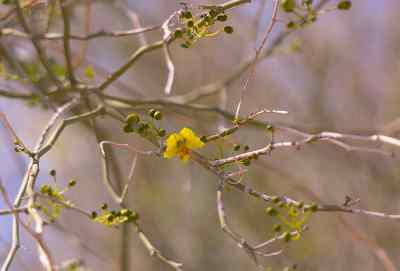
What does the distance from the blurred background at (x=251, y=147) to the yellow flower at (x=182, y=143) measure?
8.25ft

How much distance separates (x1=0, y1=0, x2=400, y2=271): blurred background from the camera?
13.1 feet

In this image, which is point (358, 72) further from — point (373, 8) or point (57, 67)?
point (57, 67)

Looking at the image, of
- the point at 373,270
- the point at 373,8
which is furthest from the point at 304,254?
the point at 373,8

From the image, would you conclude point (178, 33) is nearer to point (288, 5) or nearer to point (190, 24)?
point (190, 24)

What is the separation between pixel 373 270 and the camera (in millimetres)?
3570

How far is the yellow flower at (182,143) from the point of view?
1.29 metres

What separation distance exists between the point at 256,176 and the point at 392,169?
88cm

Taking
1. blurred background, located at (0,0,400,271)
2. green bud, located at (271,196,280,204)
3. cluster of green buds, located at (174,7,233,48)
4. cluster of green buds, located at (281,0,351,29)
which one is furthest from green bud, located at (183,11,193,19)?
blurred background, located at (0,0,400,271)

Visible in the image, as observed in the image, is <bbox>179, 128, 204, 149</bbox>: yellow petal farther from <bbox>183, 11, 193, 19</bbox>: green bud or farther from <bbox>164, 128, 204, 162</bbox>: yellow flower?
<bbox>183, 11, 193, 19</bbox>: green bud

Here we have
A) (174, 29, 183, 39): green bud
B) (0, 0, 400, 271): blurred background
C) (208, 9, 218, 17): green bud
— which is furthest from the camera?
(0, 0, 400, 271): blurred background

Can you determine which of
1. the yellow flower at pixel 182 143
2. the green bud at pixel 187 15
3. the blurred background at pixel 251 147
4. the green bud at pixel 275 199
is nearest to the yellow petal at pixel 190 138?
the yellow flower at pixel 182 143

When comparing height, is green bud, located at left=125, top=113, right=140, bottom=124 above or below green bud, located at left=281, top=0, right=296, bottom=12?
below

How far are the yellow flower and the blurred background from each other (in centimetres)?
252

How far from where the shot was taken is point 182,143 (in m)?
1.30
